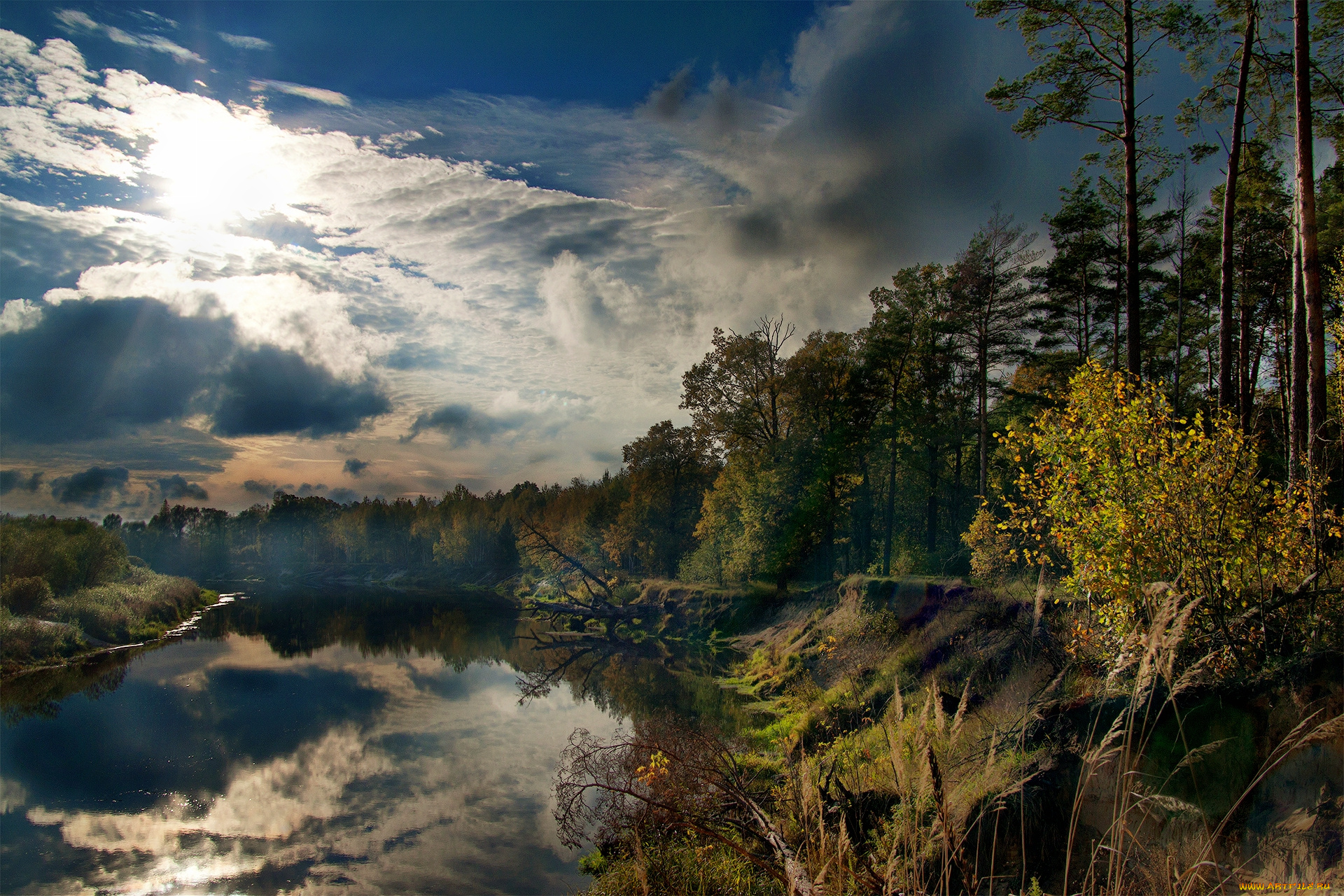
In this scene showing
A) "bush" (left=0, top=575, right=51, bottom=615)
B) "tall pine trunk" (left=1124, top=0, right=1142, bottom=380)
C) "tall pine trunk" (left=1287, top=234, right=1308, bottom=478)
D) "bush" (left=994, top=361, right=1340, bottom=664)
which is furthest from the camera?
"bush" (left=0, top=575, right=51, bottom=615)

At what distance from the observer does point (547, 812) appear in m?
14.4

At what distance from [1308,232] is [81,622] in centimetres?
5054

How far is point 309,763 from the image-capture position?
18.1 meters

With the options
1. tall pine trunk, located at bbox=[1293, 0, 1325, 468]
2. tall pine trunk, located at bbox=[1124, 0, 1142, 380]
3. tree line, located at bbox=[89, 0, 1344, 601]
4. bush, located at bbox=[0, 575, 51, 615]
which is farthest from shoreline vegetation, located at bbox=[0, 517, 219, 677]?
tall pine trunk, located at bbox=[1293, 0, 1325, 468]

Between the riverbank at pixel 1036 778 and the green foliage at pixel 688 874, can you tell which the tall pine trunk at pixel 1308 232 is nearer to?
the riverbank at pixel 1036 778

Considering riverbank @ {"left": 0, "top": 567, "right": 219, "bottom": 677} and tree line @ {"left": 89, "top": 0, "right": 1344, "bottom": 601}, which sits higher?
tree line @ {"left": 89, "top": 0, "right": 1344, "bottom": 601}

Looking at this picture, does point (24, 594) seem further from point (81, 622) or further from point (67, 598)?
point (67, 598)

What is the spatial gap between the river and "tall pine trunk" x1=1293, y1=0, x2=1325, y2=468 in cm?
1420

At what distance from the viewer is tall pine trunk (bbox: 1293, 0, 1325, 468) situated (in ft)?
31.7

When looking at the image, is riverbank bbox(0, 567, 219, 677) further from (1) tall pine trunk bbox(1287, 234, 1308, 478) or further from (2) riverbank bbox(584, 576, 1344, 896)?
(1) tall pine trunk bbox(1287, 234, 1308, 478)

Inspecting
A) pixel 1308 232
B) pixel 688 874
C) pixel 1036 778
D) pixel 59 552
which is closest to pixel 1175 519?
pixel 1036 778

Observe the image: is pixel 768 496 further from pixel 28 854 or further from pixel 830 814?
pixel 28 854

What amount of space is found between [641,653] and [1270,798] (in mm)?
28710

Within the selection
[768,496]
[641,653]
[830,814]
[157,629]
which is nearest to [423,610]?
[157,629]
